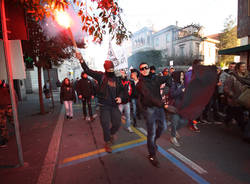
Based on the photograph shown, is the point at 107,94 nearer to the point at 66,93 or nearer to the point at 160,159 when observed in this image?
the point at 160,159

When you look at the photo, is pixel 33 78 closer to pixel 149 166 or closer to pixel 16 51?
pixel 16 51

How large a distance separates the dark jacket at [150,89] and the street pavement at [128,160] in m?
1.26

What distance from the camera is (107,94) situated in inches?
136

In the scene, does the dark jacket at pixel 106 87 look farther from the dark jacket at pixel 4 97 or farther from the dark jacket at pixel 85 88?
the dark jacket at pixel 85 88

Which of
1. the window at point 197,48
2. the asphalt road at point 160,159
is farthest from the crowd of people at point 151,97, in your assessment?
the window at point 197,48

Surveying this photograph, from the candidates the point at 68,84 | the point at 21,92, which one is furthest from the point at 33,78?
the point at 68,84

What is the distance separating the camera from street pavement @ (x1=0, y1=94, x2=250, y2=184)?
2656 millimetres

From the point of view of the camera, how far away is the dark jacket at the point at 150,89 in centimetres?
292

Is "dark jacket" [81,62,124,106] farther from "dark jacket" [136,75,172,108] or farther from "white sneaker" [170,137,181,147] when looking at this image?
"white sneaker" [170,137,181,147]

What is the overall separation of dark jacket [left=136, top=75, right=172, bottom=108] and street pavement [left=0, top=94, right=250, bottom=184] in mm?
1256

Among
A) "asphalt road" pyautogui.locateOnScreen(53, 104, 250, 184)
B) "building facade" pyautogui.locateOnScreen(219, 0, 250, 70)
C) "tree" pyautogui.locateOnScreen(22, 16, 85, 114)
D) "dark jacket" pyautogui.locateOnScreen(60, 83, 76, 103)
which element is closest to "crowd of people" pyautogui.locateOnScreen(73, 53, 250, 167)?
"asphalt road" pyautogui.locateOnScreen(53, 104, 250, 184)

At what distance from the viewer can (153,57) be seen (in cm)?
3753

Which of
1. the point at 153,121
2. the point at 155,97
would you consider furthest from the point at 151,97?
the point at 153,121

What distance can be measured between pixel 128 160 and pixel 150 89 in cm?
157
